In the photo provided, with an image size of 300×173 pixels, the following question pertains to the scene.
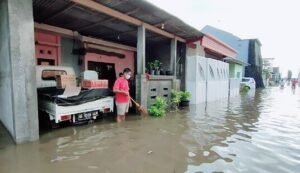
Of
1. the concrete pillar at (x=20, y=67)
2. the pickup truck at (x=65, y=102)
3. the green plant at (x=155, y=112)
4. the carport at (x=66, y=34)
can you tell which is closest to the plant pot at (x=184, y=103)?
the carport at (x=66, y=34)

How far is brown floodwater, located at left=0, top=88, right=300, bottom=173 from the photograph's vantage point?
11.6 feet

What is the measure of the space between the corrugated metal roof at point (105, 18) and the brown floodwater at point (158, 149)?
373cm

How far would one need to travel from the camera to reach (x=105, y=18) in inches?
290

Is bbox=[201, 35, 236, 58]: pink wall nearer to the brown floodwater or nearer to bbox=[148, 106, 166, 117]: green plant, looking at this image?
bbox=[148, 106, 166, 117]: green plant

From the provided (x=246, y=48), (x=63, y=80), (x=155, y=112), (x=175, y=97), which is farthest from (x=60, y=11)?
(x=246, y=48)

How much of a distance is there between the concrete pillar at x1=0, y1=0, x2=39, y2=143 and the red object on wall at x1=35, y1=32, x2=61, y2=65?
3.65 metres

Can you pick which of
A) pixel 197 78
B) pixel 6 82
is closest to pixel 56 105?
pixel 6 82

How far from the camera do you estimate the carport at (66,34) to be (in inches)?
176

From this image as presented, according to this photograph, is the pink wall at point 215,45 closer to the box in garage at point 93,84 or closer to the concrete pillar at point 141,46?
the concrete pillar at point 141,46

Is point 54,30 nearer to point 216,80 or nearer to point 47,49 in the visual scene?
point 47,49

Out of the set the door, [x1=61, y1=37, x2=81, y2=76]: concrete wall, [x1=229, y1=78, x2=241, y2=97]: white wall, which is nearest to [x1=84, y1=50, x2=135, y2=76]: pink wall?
the door

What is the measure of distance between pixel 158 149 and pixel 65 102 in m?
2.90

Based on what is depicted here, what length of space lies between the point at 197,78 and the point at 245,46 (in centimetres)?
2473

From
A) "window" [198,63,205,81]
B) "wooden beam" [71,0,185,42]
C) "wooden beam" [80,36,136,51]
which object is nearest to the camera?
"wooden beam" [71,0,185,42]
